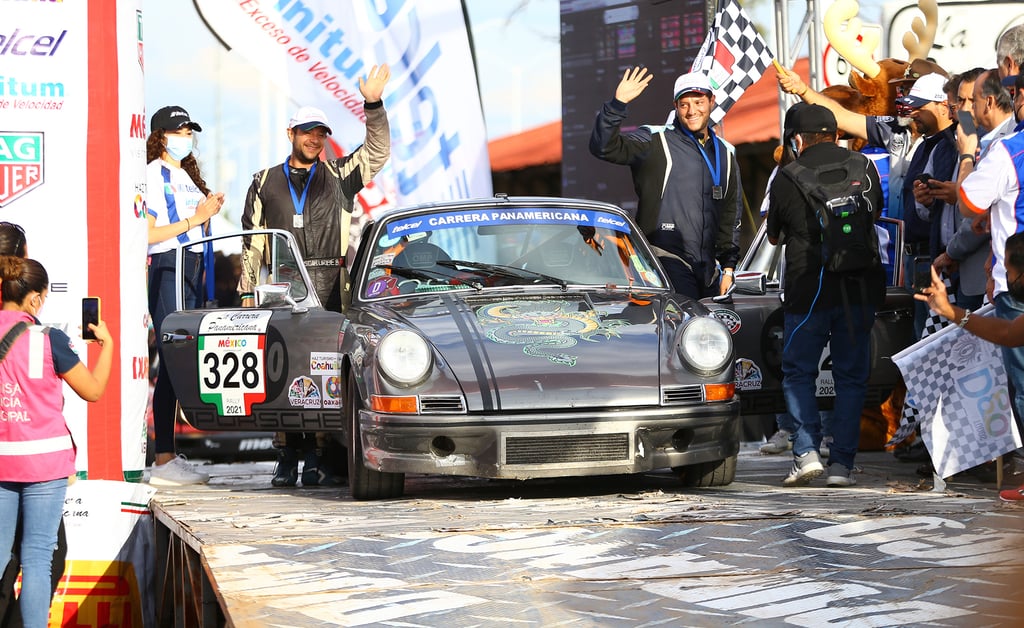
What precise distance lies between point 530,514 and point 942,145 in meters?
3.08

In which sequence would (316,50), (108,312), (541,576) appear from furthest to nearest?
(316,50), (108,312), (541,576)

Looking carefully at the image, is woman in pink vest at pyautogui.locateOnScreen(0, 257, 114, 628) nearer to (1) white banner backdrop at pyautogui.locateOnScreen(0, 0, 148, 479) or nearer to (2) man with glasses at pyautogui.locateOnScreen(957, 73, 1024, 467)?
(1) white banner backdrop at pyautogui.locateOnScreen(0, 0, 148, 479)

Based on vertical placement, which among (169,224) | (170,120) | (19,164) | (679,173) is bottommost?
(169,224)

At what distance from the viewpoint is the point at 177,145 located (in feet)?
27.2

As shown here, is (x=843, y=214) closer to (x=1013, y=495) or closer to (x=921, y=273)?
(x=921, y=273)

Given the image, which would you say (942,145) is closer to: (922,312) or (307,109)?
(922,312)

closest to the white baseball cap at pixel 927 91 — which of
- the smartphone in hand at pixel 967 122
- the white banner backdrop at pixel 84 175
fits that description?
the smartphone in hand at pixel 967 122

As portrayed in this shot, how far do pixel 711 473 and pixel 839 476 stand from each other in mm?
603

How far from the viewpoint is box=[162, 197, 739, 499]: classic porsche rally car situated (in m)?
5.87

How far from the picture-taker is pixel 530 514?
5.30 metres

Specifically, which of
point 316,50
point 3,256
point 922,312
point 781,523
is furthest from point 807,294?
point 316,50

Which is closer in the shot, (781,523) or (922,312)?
(781,523)

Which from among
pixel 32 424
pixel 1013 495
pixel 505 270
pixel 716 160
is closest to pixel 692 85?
pixel 716 160

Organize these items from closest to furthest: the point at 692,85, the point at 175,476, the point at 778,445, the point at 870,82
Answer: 1. the point at 175,476
2. the point at 692,85
3. the point at 778,445
4. the point at 870,82
